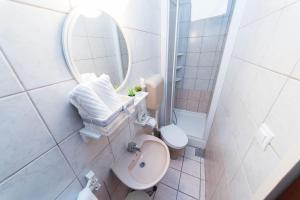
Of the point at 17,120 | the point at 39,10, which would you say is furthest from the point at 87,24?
the point at 17,120

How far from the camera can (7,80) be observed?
357 millimetres

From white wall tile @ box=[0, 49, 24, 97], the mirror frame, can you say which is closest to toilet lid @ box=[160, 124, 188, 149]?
the mirror frame

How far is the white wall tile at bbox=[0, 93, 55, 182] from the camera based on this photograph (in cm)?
36

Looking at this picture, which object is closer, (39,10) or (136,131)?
(39,10)

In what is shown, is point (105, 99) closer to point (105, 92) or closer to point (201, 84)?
point (105, 92)

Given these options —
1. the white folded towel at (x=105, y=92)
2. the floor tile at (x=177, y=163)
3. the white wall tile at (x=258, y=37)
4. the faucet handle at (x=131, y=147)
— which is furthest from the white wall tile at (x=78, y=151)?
the floor tile at (x=177, y=163)

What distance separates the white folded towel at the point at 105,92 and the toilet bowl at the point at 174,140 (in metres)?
1.24

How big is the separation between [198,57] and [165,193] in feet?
7.16

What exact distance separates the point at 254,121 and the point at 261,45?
1.41 ft

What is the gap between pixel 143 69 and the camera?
1174 mm

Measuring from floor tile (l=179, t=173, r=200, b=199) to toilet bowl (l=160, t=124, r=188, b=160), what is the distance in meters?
0.29

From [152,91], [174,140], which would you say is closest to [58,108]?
[152,91]

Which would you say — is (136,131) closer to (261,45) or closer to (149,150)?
(149,150)

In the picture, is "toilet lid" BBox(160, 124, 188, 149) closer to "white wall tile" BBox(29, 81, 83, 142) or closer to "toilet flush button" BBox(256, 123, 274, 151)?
"toilet flush button" BBox(256, 123, 274, 151)
